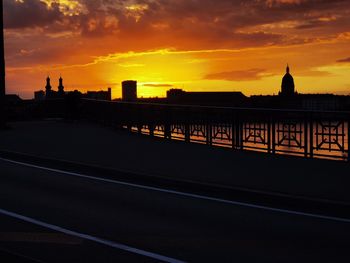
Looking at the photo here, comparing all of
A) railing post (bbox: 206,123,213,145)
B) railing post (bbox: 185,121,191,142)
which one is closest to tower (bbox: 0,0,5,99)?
railing post (bbox: 185,121,191,142)

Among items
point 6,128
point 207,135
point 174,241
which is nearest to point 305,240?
point 174,241

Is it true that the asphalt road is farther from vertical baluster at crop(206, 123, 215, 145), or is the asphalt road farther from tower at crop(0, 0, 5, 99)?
tower at crop(0, 0, 5, 99)

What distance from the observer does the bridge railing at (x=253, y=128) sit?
16.2 meters

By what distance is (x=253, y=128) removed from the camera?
18.5m

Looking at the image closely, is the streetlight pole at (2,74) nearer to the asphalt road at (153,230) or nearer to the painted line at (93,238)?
the asphalt road at (153,230)

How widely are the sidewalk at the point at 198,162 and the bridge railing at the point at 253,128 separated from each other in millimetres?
772

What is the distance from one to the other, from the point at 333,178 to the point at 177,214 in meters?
4.33

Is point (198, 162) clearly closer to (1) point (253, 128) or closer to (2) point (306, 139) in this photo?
(2) point (306, 139)

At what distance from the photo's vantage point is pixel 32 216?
9.45 meters

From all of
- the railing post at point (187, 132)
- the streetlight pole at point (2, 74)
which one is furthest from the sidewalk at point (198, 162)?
the streetlight pole at point (2, 74)

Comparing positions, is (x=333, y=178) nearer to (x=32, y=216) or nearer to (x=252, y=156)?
(x=252, y=156)

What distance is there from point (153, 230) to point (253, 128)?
34.6ft

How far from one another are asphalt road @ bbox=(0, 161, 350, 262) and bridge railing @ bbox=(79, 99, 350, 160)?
6.58m

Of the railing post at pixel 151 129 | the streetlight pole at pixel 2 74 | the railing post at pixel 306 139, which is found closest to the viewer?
the railing post at pixel 306 139
